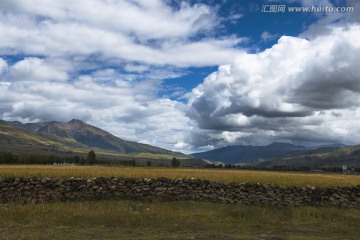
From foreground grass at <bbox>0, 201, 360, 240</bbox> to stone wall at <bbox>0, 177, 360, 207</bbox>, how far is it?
175 centimetres

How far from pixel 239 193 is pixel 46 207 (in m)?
17.0

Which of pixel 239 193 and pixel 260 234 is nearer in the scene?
pixel 260 234

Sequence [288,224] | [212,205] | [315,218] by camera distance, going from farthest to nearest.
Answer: [212,205]
[315,218]
[288,224]

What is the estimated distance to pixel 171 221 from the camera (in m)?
25.2

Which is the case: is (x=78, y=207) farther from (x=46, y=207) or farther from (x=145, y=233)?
(x=145, y=233)

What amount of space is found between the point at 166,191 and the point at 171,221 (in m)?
8.26

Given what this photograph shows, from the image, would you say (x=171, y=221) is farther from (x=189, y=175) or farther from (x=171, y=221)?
(x=189, y=175)

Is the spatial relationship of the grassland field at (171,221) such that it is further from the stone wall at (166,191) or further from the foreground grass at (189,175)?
the foreground grass at (189,175)

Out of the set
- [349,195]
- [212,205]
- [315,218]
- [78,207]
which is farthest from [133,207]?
[349,195]

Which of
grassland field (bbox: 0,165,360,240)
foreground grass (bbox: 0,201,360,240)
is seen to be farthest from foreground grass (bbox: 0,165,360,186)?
foreground grass (bbox: 0,201,360,240)

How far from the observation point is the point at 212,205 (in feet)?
101

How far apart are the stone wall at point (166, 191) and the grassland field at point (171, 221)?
153cm

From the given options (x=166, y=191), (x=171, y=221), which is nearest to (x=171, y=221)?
(x=171, y=221)

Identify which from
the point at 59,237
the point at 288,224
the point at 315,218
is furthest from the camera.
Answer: the point at 315,218
